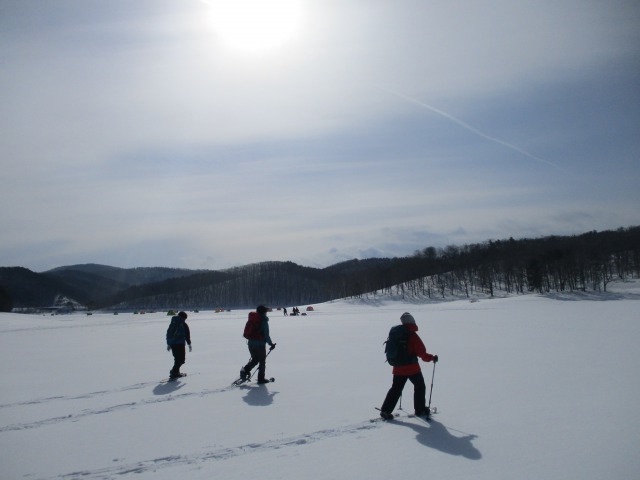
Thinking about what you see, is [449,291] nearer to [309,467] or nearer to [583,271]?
[583,271]

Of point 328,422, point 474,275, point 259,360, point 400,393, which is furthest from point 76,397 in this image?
point 474,275

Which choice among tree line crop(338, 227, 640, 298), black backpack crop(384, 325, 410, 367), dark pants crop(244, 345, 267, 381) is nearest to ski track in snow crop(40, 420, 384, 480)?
black backpack crop(384, 325, 410, 367)

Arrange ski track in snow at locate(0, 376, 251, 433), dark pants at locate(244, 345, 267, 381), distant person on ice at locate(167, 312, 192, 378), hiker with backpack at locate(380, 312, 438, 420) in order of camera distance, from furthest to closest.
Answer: distant person on ice at locate(167, 312, 192, 378) < dark pants at locate(244, 345, 267, 381) < ski track in snow at locate(0, 376, 251, 433) < hiker with backpack at locate(380, 312, 438, 420)

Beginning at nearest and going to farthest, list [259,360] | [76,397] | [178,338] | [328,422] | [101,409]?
[328,422] → [101,409] → [76,397] → [259,360] → [178,338]

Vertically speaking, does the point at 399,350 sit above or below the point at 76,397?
above

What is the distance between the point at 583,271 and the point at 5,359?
300ft

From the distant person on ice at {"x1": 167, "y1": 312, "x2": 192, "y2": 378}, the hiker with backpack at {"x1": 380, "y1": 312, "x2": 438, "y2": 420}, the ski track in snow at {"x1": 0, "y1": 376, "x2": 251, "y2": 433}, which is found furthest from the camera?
the distant person on ice at {"x1": 167, "y1": 312, "x2": 192, "y2": 378}

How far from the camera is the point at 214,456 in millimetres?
5891

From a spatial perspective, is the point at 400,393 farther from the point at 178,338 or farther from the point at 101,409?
the point at 178,338

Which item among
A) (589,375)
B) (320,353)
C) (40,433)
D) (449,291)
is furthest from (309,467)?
(449,291)

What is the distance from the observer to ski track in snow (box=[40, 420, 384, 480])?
5.43 m

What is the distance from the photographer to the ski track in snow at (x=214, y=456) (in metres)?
5.43

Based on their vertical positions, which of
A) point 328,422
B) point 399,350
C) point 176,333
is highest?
point 176,333

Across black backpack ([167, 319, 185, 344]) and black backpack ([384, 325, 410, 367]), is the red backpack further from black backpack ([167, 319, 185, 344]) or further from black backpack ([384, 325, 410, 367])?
black backpack ([384, 325, 410, 367])
